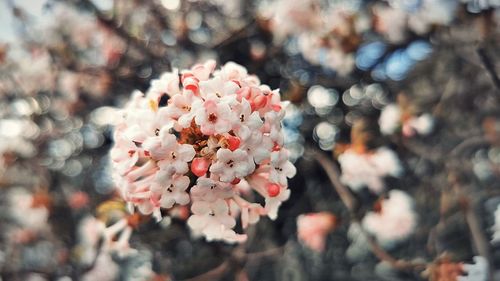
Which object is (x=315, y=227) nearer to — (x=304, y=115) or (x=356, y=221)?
(x=356, y=221)

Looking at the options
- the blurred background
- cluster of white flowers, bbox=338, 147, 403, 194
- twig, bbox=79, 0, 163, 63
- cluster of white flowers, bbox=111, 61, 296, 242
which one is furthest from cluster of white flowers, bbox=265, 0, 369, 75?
cluster of white flowers, bbox=111, 61, 296, 242

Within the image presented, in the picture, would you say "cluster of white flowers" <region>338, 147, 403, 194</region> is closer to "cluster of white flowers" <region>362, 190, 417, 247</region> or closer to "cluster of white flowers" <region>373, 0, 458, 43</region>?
"cluster of white flowers" <region>362, 190, 417, 247</region>

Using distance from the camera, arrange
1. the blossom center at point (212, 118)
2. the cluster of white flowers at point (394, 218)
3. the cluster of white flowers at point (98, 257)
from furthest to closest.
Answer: the cluster of white flowers at point (394, 218) → the cluster of white flowers at point (98, 257) → the blossom center at point (212, 118)

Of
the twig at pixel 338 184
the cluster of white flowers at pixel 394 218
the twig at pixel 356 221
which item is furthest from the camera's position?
the cluster of white flowers at pixel 394 218

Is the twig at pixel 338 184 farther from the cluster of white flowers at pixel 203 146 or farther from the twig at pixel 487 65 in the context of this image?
the cluster of white flowers at pixel 203 146

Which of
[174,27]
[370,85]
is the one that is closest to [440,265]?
[370,85]

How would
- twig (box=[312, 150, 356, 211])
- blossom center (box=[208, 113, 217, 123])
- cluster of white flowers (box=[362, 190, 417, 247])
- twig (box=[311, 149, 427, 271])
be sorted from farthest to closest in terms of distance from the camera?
cluster of white flowers (box=[362, 190, 417, 247]), twig (box=[312, 150, 356, 211]), twig (box=[311, 149, 427, 271]), blossom center (box=[208, 113, 217, 123])

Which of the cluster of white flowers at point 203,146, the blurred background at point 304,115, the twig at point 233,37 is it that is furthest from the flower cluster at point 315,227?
the cluster of white flowers at point 203,146

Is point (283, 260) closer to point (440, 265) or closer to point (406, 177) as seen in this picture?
point (406, 177)
